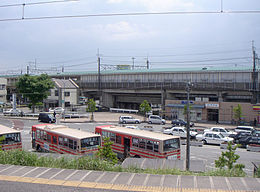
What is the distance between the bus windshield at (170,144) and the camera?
54.9ft

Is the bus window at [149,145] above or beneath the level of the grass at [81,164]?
beneath

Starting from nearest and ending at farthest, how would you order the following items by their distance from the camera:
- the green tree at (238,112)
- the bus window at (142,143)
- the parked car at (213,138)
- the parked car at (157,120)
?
1. the bus window at (142,143)
2. the parked car at (213,138)
3. the green tree at (238,112)
4. the parked car at (157,120)

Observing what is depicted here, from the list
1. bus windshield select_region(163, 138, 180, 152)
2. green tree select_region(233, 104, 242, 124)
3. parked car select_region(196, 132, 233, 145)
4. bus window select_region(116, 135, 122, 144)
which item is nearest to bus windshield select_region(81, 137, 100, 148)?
bus window select_region(116, 135, 122, 144)

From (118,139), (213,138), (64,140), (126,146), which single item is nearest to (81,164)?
(64,140)

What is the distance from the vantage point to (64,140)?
60.3 feet

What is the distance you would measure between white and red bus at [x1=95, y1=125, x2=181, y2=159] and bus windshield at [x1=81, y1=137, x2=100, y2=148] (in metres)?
2.08

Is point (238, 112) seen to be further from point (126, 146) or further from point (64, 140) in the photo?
point (64, 140)

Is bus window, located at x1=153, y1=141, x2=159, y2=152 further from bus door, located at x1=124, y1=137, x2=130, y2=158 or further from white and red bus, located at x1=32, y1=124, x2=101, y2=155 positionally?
white and red bus, located at x1=32, y1=124, x2=101, y2=155

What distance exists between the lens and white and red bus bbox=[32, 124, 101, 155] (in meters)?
17.2

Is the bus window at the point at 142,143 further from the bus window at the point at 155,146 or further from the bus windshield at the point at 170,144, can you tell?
the bus windshield at the point at 170,144

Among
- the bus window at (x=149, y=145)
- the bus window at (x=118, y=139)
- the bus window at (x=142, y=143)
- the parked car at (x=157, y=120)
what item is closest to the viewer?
the bus window at (x=149, y=145)

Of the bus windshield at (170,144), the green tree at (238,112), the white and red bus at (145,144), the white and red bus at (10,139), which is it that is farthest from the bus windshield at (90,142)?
the green tree at (238,112)

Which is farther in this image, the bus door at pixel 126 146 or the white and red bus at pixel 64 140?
the bus door at pixel 126 146

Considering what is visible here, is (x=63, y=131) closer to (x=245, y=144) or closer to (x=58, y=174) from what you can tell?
(x=58, y=174)
